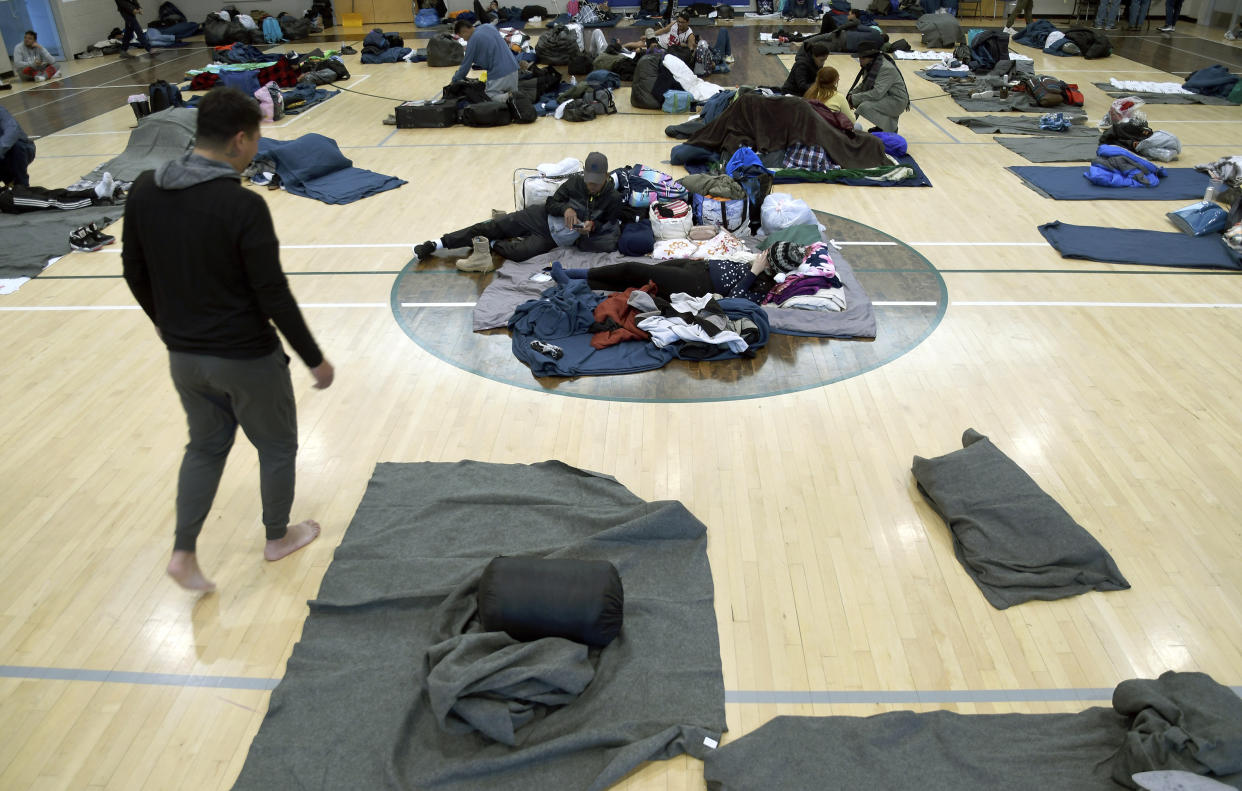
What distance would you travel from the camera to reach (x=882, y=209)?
8.64m

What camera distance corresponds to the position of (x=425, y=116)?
11625 millimetres

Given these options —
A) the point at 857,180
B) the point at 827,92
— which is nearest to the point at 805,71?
the point at 827,92

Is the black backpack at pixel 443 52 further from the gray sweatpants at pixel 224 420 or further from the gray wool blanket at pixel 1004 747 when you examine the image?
the gray wool blanket at pixel 1004 747

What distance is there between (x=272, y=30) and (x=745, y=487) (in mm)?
17229

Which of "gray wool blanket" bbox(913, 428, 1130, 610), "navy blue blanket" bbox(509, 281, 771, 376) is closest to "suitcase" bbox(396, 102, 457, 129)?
"navy blue blanket" bbox(509, 281, 771, 376)

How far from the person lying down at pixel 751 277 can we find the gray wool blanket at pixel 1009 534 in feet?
6.88

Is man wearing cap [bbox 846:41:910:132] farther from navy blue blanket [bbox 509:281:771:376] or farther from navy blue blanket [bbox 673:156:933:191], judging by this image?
navy blue blanket [bbox 509:281:771:376]

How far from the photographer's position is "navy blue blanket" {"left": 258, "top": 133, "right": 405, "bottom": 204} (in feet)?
30.1

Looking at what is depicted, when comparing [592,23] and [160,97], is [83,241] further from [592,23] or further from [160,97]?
[592,23]

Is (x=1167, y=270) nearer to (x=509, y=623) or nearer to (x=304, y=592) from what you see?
(x=509, y=623)

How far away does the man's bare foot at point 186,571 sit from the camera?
394cm

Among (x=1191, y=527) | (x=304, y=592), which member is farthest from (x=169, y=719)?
(x=1191, y=527)

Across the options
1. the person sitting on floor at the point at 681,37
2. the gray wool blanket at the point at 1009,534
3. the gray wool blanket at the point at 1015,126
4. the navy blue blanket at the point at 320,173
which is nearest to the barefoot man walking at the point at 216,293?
the gray wool blanket at the point at 1009,534

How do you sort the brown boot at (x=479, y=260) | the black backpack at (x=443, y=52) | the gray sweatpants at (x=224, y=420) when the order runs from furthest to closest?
1. the black backpack at (x=443, y=52)
2. the brown boot at (x=479, y=260)
3. the gray sweatpants at (x=224, y=420)
